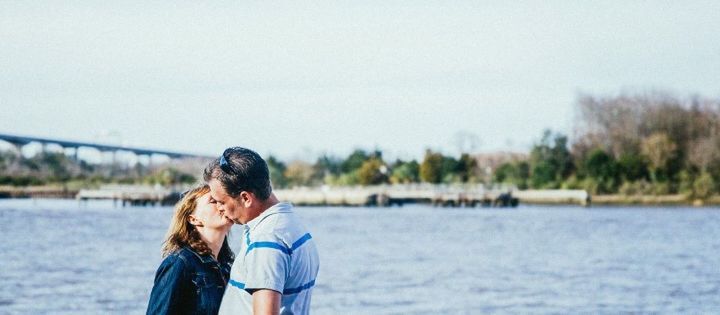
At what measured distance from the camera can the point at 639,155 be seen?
9275cm

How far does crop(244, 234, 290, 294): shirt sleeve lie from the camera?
141 inches

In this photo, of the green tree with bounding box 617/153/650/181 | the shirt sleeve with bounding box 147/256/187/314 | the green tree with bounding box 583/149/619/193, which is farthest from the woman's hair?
the green tree with bounding box 583/149/619/193

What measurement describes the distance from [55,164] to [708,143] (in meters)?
82.4

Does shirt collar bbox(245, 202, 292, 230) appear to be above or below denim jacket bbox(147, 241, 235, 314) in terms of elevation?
above

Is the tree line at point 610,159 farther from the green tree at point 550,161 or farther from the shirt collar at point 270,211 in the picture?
the shirt collar at point 270,211

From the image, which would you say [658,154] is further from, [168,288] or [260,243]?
[260,243]

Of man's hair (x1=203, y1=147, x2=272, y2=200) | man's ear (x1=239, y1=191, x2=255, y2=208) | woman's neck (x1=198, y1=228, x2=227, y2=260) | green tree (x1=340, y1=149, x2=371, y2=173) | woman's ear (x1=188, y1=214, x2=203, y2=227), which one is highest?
green tree (x1=340, y1=149, x2=371, y2=173)

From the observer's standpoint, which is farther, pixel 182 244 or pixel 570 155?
pixel 570 155

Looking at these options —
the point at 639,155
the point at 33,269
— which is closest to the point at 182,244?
the point at 33,269

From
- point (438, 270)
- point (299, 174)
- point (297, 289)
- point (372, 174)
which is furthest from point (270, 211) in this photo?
point (299, 174)

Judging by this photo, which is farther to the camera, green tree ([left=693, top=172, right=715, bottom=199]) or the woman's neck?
green tree ([left=693, top=172, right=715, bottom=199])

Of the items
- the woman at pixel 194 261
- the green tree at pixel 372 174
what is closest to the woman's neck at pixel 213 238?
the woman at pixel 194 261

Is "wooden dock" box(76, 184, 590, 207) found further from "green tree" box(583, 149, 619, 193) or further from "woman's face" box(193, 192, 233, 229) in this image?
"woman's face" box(193, 192, 233, 229)

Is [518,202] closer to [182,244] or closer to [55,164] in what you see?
[55,164]
